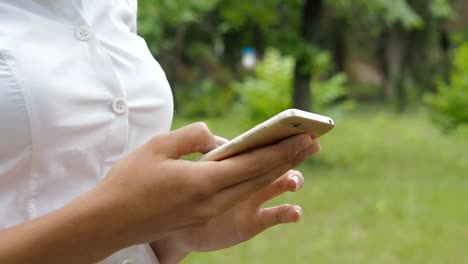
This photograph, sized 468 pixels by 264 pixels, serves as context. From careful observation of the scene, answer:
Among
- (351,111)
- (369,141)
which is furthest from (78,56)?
(351,111)

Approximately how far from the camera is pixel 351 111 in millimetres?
16906

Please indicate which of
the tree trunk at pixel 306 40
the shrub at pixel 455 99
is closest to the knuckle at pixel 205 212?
the tree trunk at pixel 306 40

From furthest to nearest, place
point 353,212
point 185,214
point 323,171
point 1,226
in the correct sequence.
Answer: point 323,171, point 353,212, point 1,226, point 185,214

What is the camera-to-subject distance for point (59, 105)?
865 millimetres

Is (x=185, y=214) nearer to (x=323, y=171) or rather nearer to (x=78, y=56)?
(x=78, y=56)

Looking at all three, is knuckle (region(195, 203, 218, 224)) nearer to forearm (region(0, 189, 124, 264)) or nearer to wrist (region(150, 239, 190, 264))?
forearm (region(0, 189, 124, 264))

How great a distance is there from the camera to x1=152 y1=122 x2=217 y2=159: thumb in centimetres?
77

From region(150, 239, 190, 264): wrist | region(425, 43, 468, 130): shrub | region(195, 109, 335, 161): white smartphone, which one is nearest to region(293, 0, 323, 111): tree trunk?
region(425, 43, 468, 130): shrub

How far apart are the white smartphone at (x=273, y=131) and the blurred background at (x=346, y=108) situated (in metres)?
4.02

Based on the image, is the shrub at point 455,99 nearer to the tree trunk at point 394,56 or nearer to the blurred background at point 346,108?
the blurred background at point 346,108

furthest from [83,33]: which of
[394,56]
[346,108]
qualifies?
[394,56]

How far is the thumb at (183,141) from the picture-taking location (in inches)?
30.4

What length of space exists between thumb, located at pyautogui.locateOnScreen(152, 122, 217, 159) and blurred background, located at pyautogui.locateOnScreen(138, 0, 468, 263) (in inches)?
158

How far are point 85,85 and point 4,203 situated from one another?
0.53 ft
